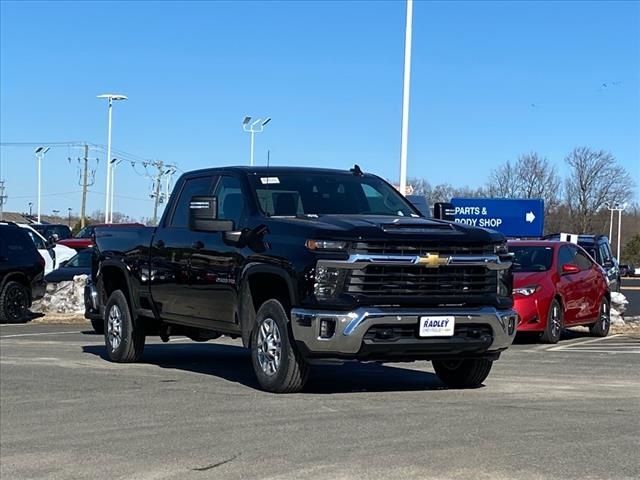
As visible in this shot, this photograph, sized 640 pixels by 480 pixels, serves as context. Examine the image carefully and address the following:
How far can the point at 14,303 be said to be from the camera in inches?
765

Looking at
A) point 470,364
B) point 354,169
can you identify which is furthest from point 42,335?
point 470,364

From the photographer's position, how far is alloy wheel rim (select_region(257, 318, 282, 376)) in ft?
28.8

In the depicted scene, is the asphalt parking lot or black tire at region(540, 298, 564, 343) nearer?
the asphalt parking lot

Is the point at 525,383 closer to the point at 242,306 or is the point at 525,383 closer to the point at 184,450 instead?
the point at 242,306

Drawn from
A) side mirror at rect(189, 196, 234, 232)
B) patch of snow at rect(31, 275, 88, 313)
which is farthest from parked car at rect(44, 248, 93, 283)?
side mirror at rect(189, 196, 234, 232)

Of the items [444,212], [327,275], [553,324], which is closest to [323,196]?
[444,212]

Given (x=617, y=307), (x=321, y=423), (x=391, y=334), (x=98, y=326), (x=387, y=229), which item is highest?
(x=387, y=229)

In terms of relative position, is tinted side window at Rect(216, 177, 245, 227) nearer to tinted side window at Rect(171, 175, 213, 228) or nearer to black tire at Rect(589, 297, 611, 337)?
tinted side window at Rect(171, 175, 213, 228)

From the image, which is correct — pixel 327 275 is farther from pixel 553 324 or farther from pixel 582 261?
pixel 582 261

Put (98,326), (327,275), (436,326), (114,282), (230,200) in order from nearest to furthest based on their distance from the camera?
(327,275), (436,326), (230,200), (114,282), (98,326)

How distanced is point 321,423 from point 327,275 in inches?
48.7

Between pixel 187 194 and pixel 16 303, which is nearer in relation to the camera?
pixel 187 194

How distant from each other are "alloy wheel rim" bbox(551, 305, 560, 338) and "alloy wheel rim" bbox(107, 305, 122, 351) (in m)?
6.20

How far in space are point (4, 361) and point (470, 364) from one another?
5695 mm
